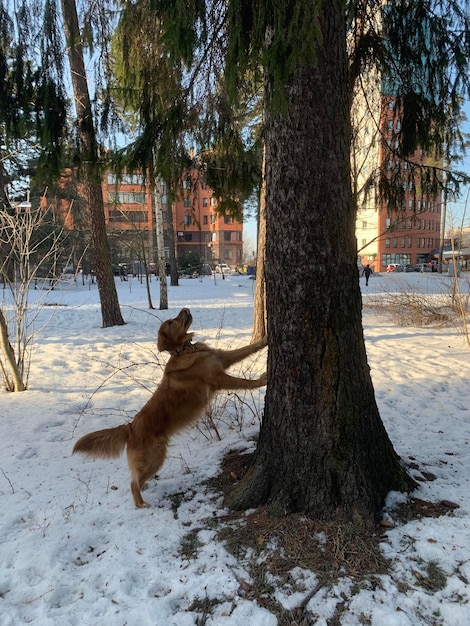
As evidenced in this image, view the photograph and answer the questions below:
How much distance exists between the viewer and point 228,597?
2.03 meters

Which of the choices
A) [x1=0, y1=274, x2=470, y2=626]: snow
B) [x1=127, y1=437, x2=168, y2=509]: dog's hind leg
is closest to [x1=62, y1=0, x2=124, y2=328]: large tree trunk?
[x1=0, y1=274, x2=470, y2=626]: snow

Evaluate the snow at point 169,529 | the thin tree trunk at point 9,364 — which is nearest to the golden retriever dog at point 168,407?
the snow at point 169,529

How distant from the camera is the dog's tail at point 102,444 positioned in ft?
10.1

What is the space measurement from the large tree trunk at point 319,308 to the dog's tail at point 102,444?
118cm

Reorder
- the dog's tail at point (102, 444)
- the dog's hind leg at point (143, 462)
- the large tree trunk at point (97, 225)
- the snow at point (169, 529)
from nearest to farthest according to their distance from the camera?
the snow at point (169, 529)
the dog's hind leg at point (143, 462)
the dog's tail at point (102, 444)
the large tree trunk at point (97, 225)

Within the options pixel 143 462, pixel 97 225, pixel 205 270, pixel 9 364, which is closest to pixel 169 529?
pixel 143 462

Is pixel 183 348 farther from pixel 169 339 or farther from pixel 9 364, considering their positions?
pixel 9 364

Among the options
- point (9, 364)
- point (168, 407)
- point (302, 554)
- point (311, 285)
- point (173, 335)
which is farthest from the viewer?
point (9, 364)

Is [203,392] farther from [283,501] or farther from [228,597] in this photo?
[228,597]

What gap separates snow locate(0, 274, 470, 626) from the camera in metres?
1.94

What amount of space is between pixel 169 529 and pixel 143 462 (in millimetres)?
581

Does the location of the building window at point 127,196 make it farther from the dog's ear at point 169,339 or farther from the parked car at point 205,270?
the parked car at point 205,270

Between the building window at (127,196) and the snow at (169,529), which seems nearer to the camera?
the snow at (169,529)

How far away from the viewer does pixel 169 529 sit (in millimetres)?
2639
